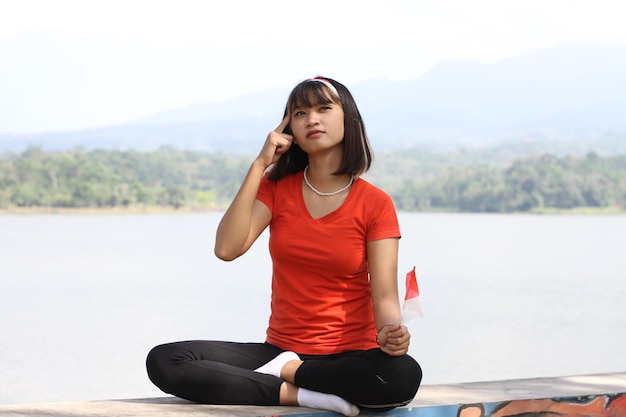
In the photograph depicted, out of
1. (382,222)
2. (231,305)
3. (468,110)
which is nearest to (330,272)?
(382,222)

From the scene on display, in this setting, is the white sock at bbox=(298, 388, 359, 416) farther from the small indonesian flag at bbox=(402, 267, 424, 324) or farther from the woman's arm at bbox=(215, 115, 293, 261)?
the woman's arm at bbox=(215, 115, 293, 261)

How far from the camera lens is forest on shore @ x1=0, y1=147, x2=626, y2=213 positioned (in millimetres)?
22125

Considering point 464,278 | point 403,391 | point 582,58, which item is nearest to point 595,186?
point 464,278

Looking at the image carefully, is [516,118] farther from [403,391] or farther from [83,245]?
[403,391]

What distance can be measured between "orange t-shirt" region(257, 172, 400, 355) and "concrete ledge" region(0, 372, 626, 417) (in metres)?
0.18

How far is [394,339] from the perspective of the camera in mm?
2086

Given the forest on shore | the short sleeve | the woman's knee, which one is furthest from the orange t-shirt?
the forest on shore

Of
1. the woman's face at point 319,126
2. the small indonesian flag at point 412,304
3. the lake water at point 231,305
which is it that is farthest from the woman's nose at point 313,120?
the lake water at point 231,305

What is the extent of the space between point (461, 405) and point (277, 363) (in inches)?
15.4

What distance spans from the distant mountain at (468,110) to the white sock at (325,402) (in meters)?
35.7

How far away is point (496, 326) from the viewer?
9438 millimetres

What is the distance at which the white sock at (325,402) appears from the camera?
2.12 meters

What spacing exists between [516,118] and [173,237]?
31.1m

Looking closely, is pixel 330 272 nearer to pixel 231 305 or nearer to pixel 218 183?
pixel 231 305
